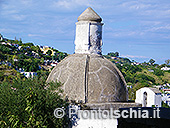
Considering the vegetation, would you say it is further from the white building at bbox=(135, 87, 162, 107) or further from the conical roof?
the white building at bbox=(135, 87, 162, 107)

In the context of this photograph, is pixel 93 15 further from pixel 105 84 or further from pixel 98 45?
pixel 105 84

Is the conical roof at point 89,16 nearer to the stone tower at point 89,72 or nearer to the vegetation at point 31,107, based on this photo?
the stone tower at point 89,72

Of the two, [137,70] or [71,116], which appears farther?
[137,70]

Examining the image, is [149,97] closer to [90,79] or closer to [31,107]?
[90,79]

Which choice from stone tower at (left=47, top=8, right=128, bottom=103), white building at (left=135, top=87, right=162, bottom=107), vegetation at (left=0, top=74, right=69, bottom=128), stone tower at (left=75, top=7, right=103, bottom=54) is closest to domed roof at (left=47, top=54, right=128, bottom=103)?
stone tower at (left=47, top=8, right=128, bottom=103)

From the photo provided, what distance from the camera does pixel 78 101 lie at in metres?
8.40

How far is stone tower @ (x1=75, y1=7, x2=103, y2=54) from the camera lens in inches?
395

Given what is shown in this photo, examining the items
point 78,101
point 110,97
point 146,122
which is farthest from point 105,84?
point 146,122

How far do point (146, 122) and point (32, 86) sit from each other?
21.7ft

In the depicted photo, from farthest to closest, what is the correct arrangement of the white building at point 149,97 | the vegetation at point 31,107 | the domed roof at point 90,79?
the white building at point 149,97
the domed roof at point 90,79
the vegetation at point 31,107

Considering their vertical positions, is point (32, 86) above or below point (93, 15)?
below

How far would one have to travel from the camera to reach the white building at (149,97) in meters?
10.4

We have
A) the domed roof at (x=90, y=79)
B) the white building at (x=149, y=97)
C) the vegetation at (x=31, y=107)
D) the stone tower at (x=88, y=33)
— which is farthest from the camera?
the white building at (x=149, y=97)

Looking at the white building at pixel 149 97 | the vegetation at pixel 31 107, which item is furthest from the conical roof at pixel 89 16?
the white building at pixel 149 97
